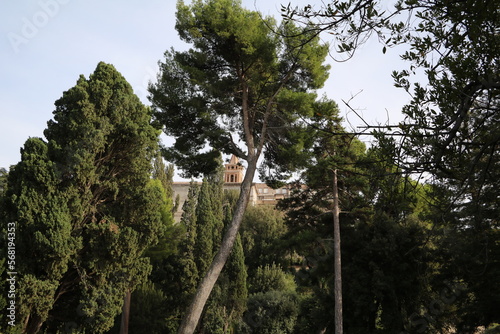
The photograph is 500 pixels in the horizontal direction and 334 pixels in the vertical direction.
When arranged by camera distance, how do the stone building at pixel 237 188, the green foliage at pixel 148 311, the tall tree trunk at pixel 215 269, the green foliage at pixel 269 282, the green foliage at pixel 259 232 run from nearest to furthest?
the tall tree trunk at pixel 215 269, the green foliage at pixel 148 311, the green foliage at pixel 269 282, the green foliage at pixel 259 232, the stone building at pixel 237 188

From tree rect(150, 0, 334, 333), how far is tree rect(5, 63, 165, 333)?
197 centimetres

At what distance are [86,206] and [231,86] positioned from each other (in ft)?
18.1

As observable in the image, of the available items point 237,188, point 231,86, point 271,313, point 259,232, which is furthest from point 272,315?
point 237,188

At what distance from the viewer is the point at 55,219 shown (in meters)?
10.6

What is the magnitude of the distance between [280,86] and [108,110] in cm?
557

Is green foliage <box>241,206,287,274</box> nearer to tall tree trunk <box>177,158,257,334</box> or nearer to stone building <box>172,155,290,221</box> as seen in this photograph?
stone building <box>172,155,290,221</box>

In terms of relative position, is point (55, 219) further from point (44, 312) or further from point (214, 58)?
point (214, 58)

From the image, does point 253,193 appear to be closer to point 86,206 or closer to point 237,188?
point 237,188

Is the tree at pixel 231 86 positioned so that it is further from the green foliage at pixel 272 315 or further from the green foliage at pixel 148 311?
the green foliage at pixel 148 311

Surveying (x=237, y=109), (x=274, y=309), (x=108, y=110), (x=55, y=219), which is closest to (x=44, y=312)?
(x=55, y=219)

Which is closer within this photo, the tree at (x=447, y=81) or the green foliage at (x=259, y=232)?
the tree at (x=447, y=81)

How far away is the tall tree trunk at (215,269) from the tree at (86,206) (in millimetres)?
3672

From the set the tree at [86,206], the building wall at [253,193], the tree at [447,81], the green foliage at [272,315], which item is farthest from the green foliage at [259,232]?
the tree at [447,81]

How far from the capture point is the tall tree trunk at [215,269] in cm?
876
